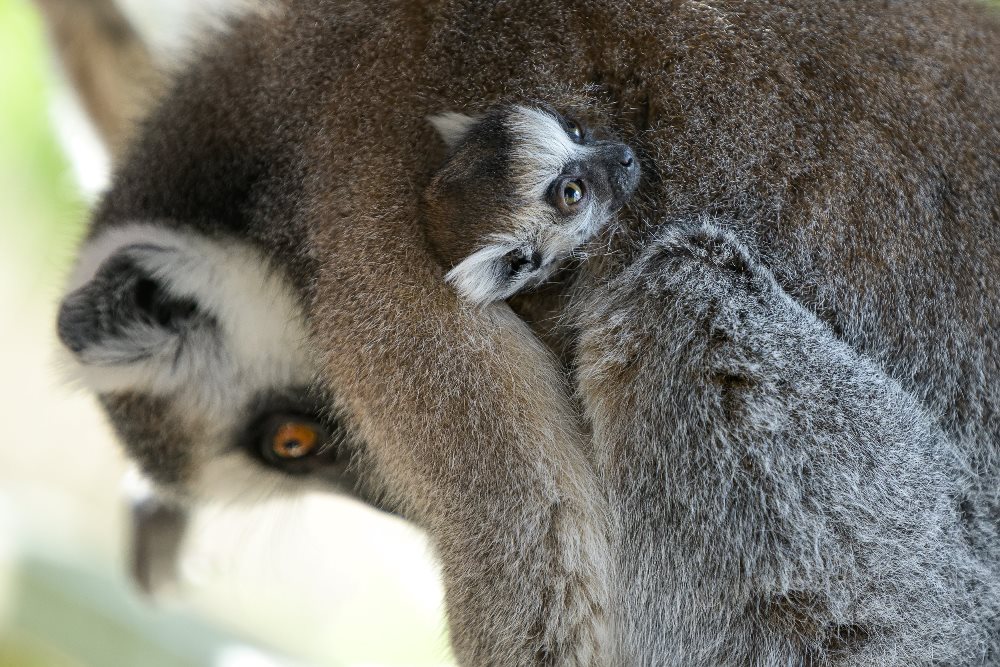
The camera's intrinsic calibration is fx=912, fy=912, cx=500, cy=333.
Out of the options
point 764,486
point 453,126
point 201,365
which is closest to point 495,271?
point 453,126

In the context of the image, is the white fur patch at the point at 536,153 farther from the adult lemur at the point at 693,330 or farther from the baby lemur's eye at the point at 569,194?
the adult lemur at the point at 693,330

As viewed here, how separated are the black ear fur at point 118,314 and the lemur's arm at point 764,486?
1224 millimetres

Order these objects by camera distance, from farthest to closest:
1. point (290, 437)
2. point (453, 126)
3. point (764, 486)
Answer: point (290, 437) < point (453, 126) < point (764, 486)

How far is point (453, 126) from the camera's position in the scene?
226cm

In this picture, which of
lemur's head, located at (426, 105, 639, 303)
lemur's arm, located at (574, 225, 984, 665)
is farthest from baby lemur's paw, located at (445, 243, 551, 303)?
lemur's arm, located at (574, 225, 984, 665)

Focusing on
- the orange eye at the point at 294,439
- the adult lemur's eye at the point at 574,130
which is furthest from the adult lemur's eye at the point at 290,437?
the adult lemur's eye at the point at 574,130

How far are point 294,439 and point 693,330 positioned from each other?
1250mm

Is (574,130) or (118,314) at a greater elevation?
(574,130)

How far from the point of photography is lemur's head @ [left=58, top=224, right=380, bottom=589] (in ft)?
7.82

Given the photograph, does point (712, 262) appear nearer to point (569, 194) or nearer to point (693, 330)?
point (693, 330)

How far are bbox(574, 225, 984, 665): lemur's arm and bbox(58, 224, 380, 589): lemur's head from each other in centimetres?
90

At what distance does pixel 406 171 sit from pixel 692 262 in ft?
2.52

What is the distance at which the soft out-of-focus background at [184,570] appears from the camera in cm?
334

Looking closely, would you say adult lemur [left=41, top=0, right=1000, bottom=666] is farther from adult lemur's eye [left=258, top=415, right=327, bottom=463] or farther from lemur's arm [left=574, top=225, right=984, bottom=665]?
adult lemur's eye [left=258, top=415, right=327, bottom=463]
